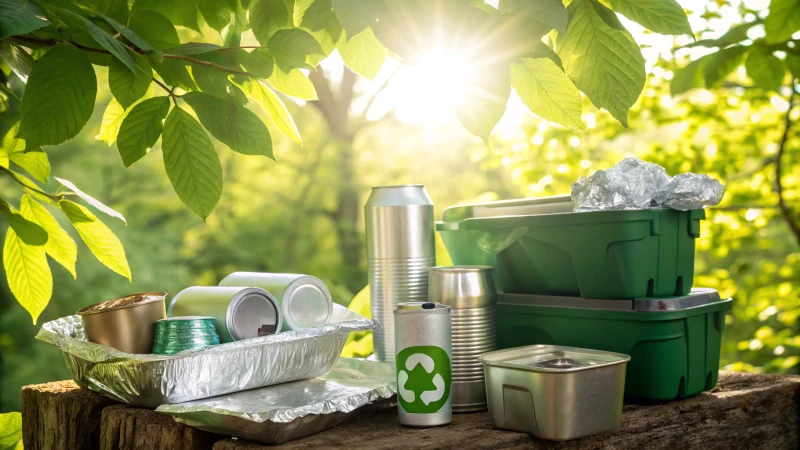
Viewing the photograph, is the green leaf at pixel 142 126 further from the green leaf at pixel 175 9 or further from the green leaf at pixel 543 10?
the green leaf at pixel 543 10

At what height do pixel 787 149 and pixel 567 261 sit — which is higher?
pixel 787 149

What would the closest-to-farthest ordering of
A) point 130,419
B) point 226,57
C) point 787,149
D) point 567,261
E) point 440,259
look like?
1. point 226,57
2. point 130,419
3. point 567,261
4. point 440,259
5. point 787,149

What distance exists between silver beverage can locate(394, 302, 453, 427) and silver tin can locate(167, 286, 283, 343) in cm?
26

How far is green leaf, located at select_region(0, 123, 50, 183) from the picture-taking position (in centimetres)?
107

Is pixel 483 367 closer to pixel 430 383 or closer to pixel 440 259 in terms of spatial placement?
pixel 430 383

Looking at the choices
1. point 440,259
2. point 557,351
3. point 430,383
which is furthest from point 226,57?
point 440,259

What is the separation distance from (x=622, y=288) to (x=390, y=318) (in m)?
0.41

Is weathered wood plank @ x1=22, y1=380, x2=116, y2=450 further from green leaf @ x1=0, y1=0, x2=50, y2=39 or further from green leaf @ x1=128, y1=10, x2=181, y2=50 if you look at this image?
green leaf @ x1=0, y1=0, x2=50, y2=39

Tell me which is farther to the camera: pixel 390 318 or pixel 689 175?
pixel 390 318

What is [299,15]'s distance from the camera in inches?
39.0

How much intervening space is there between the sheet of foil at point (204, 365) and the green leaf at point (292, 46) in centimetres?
45

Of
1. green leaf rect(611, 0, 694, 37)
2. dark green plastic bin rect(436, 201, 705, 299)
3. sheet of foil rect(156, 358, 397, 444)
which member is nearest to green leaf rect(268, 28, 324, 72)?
green leaf rect(611, 0, 694, 37)

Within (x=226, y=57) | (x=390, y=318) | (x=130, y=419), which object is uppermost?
(x=226, y=57)

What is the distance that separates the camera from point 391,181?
32.4ft
